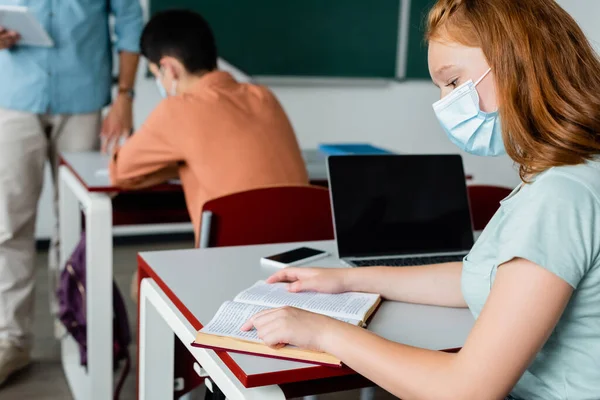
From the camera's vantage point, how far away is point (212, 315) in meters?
1.26

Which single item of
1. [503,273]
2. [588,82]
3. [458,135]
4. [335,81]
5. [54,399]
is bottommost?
[54,399]

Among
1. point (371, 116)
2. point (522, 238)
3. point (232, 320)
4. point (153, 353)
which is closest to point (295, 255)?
point (153, 353)

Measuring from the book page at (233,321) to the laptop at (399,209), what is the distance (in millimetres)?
429

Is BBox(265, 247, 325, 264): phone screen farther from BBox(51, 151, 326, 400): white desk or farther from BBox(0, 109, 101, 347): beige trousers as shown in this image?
BBox(0, 109, 101, 347): beige trousers

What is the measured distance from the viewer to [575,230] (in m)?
0.97

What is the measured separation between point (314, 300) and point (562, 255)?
1.55ft

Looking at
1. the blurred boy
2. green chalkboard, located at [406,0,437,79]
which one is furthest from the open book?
green chalkboard, located at [406,0,437,79]

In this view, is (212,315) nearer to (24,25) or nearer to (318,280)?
(318,280)

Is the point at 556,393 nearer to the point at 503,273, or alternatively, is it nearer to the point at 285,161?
the point at 503,273

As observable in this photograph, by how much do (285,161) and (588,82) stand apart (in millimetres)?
1268

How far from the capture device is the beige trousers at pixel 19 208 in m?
2.58

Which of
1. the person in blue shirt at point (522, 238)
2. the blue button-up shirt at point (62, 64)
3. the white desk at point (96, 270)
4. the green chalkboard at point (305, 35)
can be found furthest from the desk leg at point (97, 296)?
the green chalkboard at point (305, 35)

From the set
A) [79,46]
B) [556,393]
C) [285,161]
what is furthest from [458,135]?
[79,46]

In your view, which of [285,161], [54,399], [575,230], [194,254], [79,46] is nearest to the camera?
[575,230]
